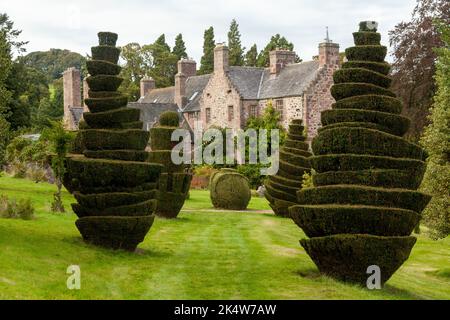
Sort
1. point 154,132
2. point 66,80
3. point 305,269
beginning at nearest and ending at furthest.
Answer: point 305,269
point 154,132
point 66,80

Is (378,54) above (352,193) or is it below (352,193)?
above

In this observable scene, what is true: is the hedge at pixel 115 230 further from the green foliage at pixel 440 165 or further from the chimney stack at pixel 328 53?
the chimney stack at pixel 328 53

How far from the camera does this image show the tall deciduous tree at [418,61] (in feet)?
125

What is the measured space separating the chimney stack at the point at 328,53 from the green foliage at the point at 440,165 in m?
32.2

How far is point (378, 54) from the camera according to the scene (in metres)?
18.8

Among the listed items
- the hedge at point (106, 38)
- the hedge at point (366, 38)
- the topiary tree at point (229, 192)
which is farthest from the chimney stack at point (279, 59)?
the hedge at point (366, 38)

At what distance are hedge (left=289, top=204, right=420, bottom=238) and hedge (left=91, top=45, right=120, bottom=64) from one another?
9650mm

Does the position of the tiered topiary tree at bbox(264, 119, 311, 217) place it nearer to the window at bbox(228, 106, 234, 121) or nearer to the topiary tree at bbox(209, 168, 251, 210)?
the topiary tree at bbox(209, 168, 251, 210)

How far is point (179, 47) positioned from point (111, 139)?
2967 inches

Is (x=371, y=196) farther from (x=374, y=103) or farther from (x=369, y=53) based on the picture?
(x=369, y=53)

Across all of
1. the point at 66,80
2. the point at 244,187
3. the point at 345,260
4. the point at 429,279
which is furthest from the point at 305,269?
the point at 66,80

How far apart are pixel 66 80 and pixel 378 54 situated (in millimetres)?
56811
